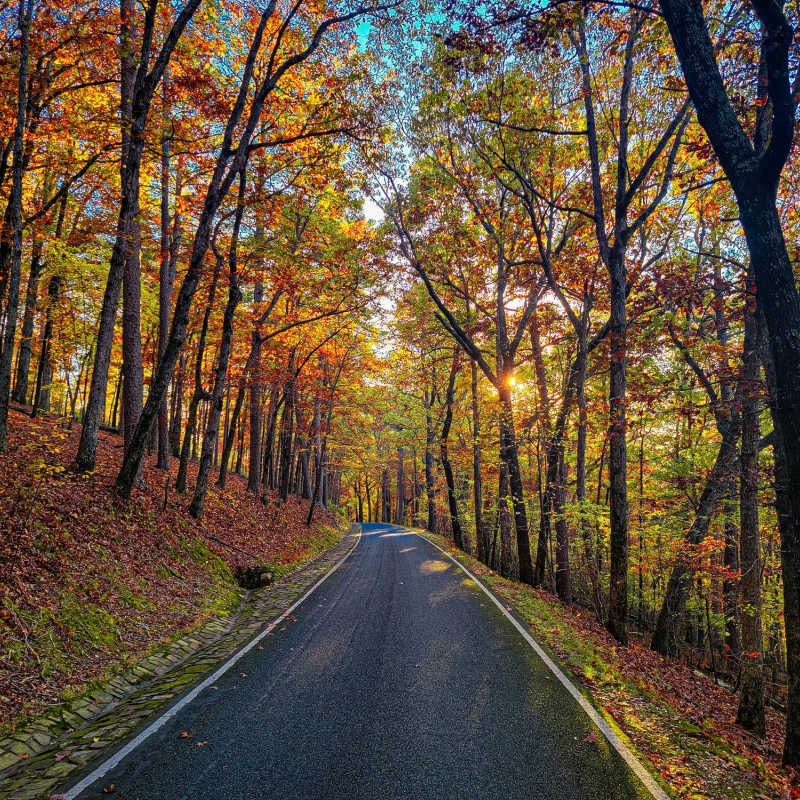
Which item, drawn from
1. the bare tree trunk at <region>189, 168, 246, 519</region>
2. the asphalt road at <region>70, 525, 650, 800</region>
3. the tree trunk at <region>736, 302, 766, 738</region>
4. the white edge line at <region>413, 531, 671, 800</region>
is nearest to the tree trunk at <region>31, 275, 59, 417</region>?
the bare tree trunk at <region>189, 168, 246, 519</region>

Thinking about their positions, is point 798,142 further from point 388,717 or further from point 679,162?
point 388,717

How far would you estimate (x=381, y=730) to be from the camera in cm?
455

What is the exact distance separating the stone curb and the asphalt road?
0.49 metres

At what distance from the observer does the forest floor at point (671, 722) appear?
4.16m

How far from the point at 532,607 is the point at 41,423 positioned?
15.9 metres

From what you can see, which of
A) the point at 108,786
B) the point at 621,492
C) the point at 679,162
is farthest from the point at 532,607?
the point at 679,162

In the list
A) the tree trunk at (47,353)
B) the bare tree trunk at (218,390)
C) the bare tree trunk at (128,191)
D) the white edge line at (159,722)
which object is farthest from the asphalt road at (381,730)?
the tree trunk at (47,353)

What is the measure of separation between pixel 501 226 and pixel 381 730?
13920 mm

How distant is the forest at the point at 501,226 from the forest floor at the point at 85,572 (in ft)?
1.09

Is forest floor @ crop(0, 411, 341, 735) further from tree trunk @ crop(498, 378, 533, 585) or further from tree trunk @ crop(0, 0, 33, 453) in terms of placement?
tree trunk @ crop(498, 378, 533, 585)

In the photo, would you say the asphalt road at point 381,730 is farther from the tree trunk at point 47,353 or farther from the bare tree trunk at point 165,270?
the tree trunk at point 47,353

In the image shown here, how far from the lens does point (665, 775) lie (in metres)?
4.07

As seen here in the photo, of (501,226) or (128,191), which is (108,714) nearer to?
(128,191)

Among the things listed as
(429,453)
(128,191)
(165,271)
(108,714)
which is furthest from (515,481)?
(165,271)
